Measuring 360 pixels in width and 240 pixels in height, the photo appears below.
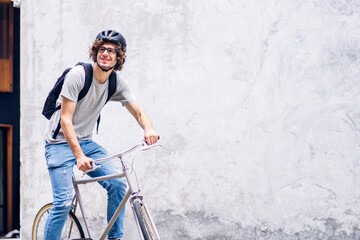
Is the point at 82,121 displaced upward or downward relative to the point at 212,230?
upward

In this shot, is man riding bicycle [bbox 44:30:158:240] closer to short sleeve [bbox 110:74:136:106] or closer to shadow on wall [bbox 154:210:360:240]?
short sleeve [bbox 110:74:136:106]

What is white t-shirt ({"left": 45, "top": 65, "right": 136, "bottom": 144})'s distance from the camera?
395cm

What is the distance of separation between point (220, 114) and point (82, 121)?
191 cm

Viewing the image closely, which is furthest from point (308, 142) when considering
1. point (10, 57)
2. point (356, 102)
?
point (10, 57)

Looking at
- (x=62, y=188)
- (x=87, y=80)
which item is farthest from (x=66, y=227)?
(x=87, y=80)

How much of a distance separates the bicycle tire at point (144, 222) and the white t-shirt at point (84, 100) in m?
0.88

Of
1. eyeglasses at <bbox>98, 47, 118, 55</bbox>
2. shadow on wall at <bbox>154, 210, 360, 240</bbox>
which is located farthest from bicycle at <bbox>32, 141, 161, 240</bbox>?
shadow on wall at <bbox>154, 210, 360, 240</bbox>

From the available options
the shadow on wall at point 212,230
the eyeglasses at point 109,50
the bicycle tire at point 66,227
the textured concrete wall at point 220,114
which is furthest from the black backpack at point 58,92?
the shadow on wall at point 212,230

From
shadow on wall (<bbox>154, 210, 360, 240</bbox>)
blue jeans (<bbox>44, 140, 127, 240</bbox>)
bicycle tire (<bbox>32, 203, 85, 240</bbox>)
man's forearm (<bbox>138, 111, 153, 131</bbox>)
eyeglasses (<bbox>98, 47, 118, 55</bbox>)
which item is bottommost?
shadow on wall (<bbox>154, 210, 360, 240</bbox>)

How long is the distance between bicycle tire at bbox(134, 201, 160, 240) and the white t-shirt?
88cm

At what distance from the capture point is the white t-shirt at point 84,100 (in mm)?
3949

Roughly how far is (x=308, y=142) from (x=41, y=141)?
2851 mm

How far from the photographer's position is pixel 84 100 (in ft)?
13.5

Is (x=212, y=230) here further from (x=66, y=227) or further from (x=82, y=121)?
(x=82, y=121)
